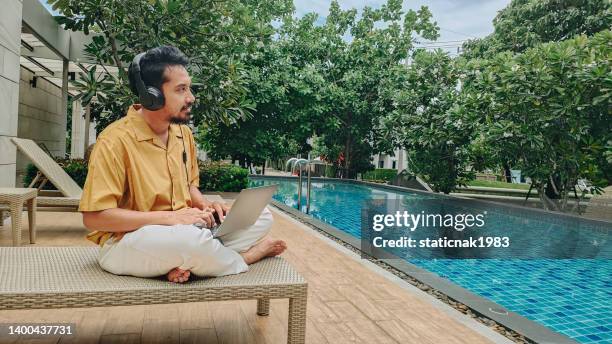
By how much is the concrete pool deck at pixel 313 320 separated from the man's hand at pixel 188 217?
0.69m

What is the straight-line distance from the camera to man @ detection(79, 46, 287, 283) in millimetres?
1763

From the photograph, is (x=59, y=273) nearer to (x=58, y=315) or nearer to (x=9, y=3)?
(x=58, y=315)

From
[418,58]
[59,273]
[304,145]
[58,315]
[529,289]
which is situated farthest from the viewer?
[304,145]

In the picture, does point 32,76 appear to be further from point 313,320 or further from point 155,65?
point 313,320

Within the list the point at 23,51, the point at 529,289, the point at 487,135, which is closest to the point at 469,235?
the point at 487,135

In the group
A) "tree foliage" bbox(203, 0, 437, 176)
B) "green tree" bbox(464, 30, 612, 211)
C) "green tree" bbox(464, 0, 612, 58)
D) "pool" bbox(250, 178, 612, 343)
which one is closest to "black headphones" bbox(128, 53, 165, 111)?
"pool" bbox(250, 178, 612, 343)

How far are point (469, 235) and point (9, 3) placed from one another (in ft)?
24.0

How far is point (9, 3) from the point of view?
5.03m

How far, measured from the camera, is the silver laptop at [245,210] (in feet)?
6.22

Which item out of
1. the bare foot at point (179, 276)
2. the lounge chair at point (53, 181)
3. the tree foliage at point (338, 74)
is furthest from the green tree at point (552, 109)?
the bare foot at point (179, 276)

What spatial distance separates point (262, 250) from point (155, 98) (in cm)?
85

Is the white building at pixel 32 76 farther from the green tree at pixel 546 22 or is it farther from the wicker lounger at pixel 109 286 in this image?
the green tree at pixel 546 22

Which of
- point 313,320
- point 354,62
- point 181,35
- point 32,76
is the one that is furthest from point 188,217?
point 354,62

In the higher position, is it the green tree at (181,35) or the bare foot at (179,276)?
the green tree at (181,35)
